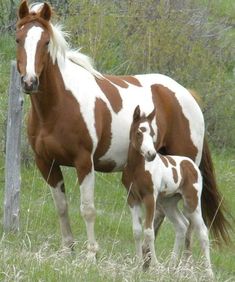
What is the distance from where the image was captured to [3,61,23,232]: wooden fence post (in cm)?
979

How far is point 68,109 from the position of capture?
8820 mm

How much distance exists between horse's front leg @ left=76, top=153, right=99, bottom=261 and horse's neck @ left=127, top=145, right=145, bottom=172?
0.34 meters

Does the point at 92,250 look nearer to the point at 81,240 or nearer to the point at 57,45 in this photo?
the point at 81,240

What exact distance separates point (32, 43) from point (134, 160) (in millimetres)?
1357

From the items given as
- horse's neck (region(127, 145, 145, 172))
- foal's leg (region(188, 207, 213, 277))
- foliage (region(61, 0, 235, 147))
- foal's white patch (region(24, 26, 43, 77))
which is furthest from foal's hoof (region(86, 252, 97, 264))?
foliage (region(61, 0, 235, 147))

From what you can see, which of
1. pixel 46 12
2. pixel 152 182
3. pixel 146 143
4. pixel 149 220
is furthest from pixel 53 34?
pixel 149 220

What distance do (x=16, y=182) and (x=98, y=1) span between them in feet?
20.1

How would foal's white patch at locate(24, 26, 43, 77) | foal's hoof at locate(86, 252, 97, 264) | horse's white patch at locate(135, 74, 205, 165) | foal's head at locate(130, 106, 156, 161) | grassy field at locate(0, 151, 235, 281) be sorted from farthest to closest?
horse's white patch at locate(135, 74, 205, 165) → foal's head at locate(130, 106, 156, 161) → foal's white patch at locate(24, 26, 43, 77) → foal's hoof at locate(86, 252, 97, 264) → grassy field at locate(0, 151, 235, 281)

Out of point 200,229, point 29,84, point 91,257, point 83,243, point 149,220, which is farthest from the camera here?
point 83,243

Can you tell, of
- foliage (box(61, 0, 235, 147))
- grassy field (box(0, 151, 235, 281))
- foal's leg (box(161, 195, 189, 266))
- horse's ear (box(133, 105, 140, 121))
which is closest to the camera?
grassy field (box(0, 151, 235, 281))

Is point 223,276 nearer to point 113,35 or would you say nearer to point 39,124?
point 39,124

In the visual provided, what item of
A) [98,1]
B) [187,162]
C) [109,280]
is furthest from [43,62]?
[98,1]

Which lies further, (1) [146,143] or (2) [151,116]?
(2) [151,116]

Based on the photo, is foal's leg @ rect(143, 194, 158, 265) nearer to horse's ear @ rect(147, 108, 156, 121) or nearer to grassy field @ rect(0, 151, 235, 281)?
grassy field @ rect(0, 151, 235, 281)
